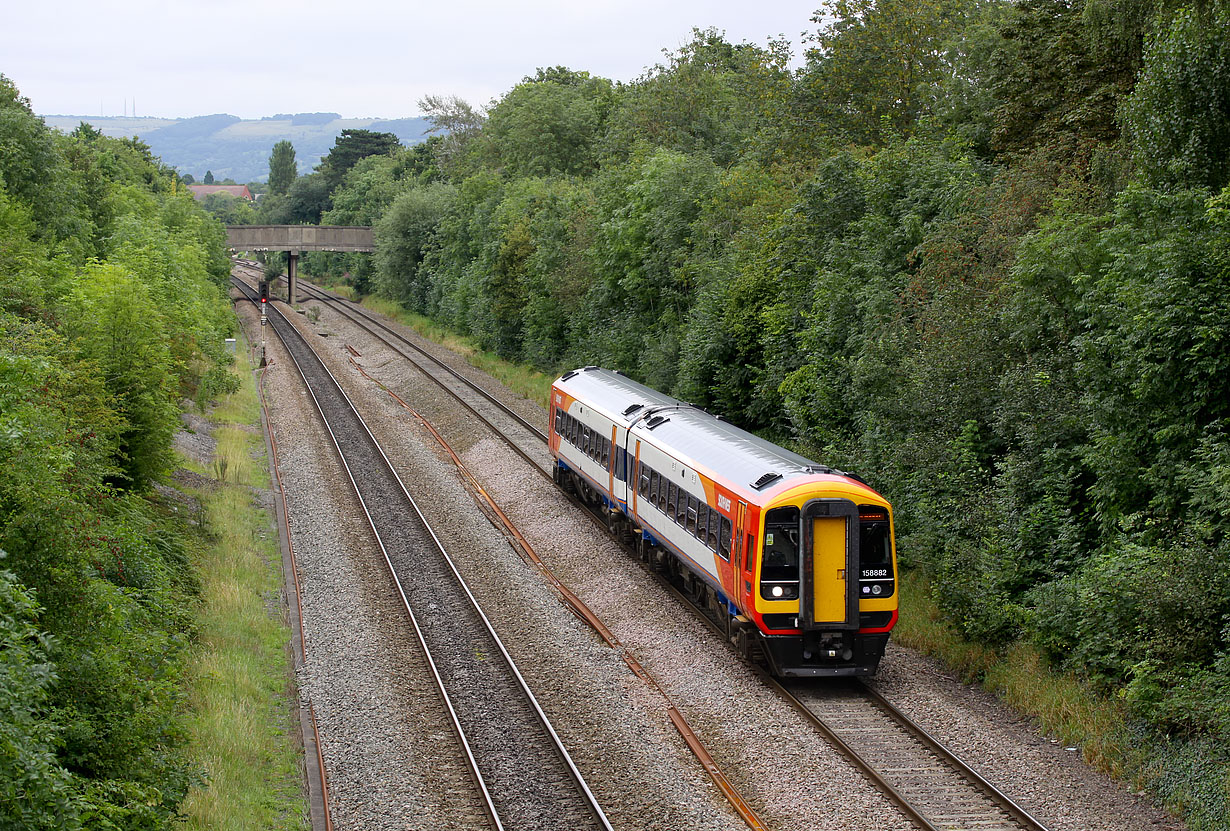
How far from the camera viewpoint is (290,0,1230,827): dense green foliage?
41.9 feet

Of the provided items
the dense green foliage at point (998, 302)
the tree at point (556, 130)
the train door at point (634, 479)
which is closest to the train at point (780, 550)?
the train door at point (634, 479)

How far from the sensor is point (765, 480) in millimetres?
14961

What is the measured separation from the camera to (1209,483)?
11930 millimetres

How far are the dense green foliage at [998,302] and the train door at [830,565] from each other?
6.83ft

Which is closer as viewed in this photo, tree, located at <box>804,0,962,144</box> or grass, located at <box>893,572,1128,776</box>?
grass, located at <box>893,572,1128,776</box>

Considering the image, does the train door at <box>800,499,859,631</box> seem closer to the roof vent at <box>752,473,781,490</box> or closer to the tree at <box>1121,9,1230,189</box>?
the roof vent at <box>752,473,781,490</box>

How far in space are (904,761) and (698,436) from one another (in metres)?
7.39

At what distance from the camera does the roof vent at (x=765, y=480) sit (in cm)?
Result: 1492

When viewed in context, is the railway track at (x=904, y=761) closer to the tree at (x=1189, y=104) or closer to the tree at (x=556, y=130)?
the tree at (x=1189, y=104)

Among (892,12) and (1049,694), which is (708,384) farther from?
(1049,694)

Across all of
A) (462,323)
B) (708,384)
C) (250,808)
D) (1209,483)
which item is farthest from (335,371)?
(1209,483)

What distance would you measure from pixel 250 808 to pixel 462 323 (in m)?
46.0

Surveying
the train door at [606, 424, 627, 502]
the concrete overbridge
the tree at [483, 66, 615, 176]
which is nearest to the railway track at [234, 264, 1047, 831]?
the train door at [606, 424, 627, 502]

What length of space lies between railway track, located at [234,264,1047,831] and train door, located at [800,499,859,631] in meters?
1.00
